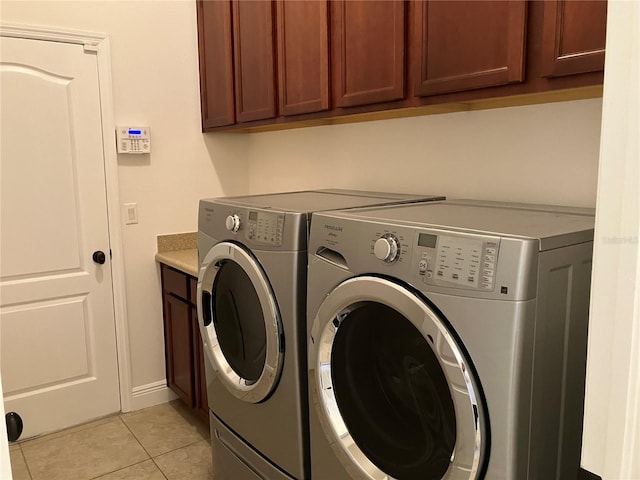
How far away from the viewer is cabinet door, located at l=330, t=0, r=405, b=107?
6.07 feet

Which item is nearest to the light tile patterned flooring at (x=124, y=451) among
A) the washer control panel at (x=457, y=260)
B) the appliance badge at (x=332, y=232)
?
the appliance badge at (x=332, y=232)

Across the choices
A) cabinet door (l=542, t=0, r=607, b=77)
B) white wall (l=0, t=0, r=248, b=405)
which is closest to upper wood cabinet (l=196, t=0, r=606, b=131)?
cabinet door (l=542, t=0, r=607, b=77)

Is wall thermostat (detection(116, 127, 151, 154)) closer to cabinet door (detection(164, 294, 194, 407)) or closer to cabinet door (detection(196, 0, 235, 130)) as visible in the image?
cabinet door (detection(196, 0, 235, 130))

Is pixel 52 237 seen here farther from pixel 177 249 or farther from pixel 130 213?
pixel 177 249

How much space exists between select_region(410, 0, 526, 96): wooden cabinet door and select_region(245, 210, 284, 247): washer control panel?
64 centimetres

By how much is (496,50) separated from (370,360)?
95cm

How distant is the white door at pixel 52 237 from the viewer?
2625 millimetres

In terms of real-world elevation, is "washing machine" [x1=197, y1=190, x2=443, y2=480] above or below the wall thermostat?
below

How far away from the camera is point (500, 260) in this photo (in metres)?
1.05

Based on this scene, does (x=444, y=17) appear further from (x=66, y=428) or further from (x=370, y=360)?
(x=66, y=428)

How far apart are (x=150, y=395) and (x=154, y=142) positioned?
1.46 m

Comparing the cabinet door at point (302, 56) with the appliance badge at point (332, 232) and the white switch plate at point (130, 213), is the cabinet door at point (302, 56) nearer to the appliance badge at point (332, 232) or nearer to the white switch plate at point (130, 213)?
the appliance badge at point (332, 232)

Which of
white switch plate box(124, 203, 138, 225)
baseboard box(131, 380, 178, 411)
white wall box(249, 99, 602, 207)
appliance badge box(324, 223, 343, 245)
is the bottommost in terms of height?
baseboard box(131, 380, 178, 411)

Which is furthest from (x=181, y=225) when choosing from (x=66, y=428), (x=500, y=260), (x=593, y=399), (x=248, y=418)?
(x=593, y=399)
